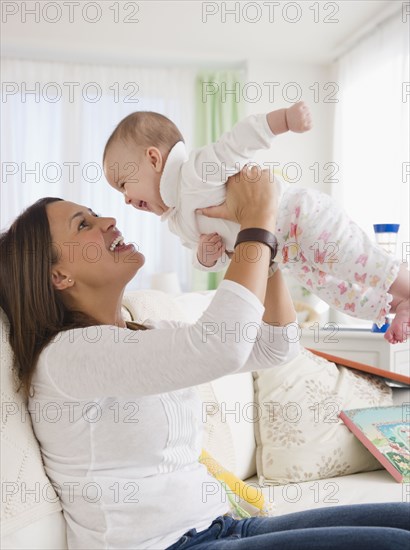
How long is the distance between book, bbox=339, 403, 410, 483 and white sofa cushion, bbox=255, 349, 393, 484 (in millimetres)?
39

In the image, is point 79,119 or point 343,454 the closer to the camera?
point 343,454

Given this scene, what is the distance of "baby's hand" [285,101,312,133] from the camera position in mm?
1348

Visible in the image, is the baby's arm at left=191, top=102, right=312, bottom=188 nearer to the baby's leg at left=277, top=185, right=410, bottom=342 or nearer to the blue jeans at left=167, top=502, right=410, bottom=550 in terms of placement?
the baby's leg at left=277, top=185, right=410, bottom=342

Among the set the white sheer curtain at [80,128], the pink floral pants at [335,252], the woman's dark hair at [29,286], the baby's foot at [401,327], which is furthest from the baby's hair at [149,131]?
the white sheer curtain at [80,128]

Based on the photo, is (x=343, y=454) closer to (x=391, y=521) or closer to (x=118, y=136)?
(x=391, y=521)

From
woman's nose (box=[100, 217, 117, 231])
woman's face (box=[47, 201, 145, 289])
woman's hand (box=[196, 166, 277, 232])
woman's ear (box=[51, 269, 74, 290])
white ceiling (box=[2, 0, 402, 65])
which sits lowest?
woman's ear (box=[51, 269, 74, 290])

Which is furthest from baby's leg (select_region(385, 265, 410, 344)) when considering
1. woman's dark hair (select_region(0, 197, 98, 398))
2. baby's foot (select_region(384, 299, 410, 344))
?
woman's dark hair (select_region(0, 197, 98, 398))

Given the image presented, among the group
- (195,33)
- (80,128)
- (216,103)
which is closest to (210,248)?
(195,33)

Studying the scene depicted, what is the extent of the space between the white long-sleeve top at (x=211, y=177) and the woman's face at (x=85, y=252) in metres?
0.23

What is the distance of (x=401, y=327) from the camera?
1432mm

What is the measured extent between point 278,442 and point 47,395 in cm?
102

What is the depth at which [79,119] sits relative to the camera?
508 centimetres

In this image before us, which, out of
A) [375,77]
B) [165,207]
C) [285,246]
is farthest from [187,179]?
[375,77]

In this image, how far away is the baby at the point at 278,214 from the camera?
141 cm
